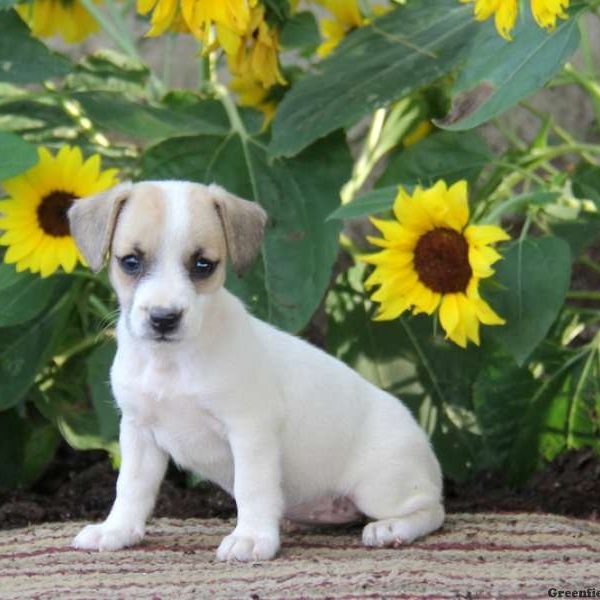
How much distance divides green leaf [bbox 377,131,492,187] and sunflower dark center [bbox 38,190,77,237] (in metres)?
0.76

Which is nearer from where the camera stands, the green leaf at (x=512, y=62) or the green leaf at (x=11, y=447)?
the green leaf at (x=512, y=62)

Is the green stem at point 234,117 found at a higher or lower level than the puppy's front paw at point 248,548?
higher

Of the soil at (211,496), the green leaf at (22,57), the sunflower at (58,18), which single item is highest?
the sunflower at (58,18)

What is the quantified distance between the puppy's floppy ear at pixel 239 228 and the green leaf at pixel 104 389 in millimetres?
→ 919

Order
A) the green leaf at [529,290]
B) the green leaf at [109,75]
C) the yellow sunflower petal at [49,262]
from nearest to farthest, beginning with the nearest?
the green leaf at [529,290], the yellow sunflower petal at [49,262], the green leaf at [109,75]

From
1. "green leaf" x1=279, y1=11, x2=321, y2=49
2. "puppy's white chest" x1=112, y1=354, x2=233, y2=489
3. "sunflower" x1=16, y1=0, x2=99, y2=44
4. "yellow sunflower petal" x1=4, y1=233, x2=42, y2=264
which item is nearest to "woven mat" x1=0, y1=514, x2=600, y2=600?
Answer: "puppy's white chest" x1=112, y1=354, x2=233, y2=489

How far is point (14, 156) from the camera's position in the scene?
3.67 meters

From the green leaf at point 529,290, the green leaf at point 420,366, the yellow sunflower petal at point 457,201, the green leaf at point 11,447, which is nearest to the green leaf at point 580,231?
the green leaf at point 529,290

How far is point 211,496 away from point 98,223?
1266 millimetres

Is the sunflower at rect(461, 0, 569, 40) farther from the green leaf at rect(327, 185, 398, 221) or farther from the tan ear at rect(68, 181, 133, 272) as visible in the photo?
the tan ear at rect(68, 181, 133, 272)

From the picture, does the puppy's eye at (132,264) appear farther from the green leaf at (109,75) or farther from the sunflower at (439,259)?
the green leaf at (109,75)

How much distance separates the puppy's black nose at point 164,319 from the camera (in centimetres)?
285

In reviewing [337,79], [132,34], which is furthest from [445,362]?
[132,34]

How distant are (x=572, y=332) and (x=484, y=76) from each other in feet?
2.95
